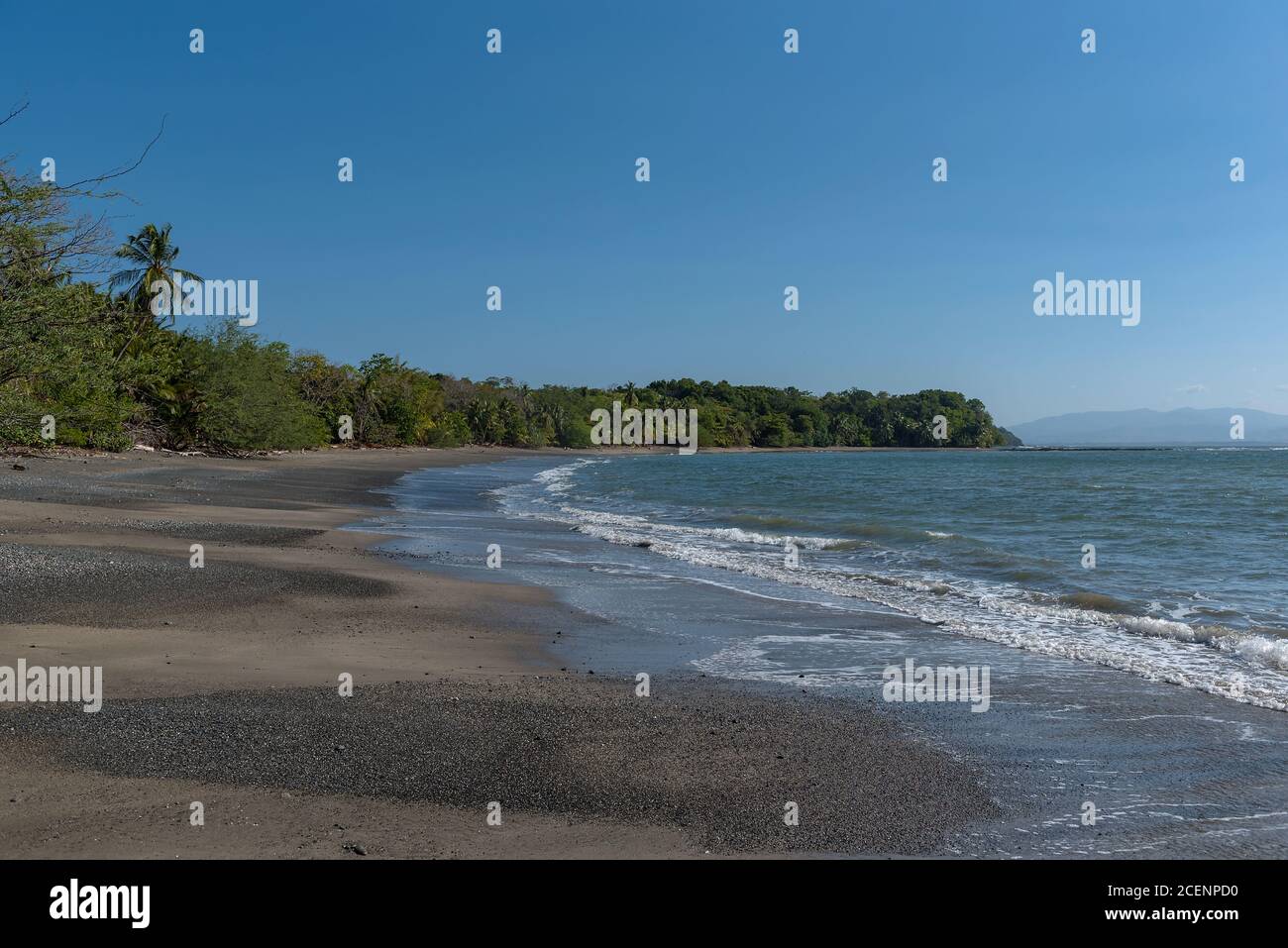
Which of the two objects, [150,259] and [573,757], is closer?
[573,757]

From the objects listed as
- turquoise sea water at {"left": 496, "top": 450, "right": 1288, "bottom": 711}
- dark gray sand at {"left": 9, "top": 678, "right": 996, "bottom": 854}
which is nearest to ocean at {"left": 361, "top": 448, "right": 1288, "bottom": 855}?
turquoise sea water at {"left": 496, "top": 450, "right": 1288, "bottom": 711}

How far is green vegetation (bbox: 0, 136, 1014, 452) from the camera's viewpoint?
322 inches

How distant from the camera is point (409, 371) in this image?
95.8 meters

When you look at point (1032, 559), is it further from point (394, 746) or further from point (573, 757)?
point (394, 746)

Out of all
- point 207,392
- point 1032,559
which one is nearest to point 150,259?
point 207,392

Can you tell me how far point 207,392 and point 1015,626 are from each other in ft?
149

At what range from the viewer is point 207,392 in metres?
46.7

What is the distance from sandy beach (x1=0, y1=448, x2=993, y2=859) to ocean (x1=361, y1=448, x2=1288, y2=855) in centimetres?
67

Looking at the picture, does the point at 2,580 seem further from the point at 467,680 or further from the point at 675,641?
the point at 675,641

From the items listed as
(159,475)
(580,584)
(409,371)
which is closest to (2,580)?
(580,584)

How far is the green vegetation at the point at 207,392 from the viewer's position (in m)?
8.18

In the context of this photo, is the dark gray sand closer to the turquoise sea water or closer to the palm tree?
the turquoise sea water

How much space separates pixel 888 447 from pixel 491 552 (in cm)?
17648

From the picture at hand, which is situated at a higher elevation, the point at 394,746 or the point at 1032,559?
the point at 394,746
